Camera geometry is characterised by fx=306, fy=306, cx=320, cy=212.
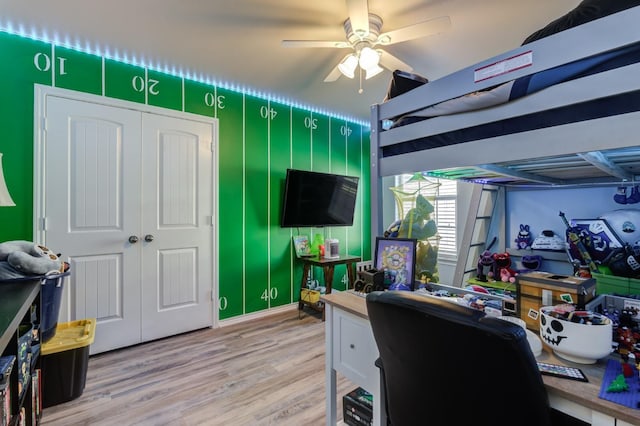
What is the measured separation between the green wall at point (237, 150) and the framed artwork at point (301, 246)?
10 cm

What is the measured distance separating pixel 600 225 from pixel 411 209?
1.27 metres

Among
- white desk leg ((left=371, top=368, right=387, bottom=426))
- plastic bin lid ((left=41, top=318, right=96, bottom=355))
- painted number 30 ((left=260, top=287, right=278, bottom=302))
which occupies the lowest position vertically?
→ painted number 30 ((left=260, top=287, right=278, bottom=302))

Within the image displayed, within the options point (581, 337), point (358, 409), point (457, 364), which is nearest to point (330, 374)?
point (358, 409)

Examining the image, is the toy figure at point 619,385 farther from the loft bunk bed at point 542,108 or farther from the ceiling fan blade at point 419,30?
the ceiling fan blade at point 419,30

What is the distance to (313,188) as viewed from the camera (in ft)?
12.7

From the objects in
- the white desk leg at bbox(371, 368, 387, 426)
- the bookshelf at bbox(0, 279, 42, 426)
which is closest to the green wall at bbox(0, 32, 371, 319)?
the bookshelf at bbox(0, 279, 42, 426)

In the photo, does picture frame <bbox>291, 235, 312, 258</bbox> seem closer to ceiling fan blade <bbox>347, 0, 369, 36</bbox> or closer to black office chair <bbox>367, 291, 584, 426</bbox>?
ceiling fan blade <bbox>347, 0, 369, 36</bbox>

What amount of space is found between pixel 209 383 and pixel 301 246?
1908mm

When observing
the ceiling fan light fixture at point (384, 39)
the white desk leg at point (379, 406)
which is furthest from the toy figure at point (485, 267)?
the ceiling fan light fixture at point (384, 39)

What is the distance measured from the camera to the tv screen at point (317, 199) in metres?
3.72

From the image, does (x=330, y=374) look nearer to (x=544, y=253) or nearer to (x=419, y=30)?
(x=544, y=253)

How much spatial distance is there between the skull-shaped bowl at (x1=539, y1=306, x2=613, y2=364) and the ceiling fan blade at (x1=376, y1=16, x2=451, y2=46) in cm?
164

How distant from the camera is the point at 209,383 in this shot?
7.27 feet

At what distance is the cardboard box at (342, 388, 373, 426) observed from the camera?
5.28 feet
